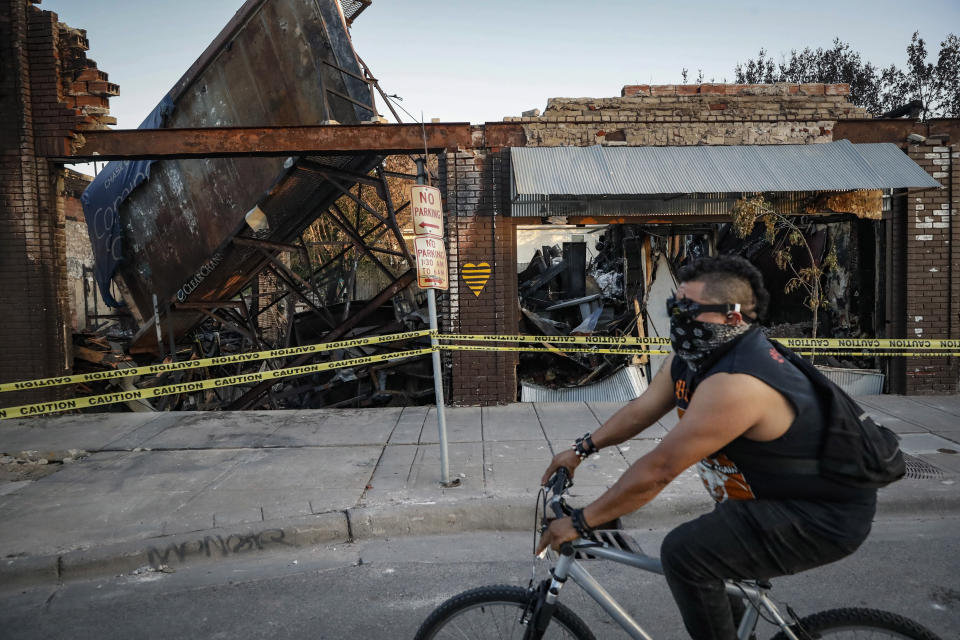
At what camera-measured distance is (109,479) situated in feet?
19.1

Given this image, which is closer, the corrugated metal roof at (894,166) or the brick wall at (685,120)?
the corrugated metal roof at (894,166)

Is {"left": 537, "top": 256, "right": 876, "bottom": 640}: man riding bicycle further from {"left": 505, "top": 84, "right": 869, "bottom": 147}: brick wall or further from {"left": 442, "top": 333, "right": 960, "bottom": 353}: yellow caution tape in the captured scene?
{"left": 505, "top": 84, "right": 869, "bottom": 147}: brick wall

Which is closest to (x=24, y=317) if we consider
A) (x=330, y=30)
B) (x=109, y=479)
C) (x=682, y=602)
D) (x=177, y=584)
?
(x=109, y=479)

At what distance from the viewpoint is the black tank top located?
194cm

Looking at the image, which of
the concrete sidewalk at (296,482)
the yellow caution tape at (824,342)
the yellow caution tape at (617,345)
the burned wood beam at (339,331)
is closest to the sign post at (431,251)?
the concrete sidewalk at (296,482)

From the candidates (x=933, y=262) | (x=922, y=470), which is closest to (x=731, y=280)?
(x=922, y=470)

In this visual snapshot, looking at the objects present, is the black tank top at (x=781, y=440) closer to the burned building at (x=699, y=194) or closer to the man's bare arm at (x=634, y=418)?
the man's bare arm at (x=634, y=418)

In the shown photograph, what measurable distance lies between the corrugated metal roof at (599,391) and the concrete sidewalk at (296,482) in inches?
36.7

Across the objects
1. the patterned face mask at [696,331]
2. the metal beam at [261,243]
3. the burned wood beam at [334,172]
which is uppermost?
the burned wood beam at [334,172]

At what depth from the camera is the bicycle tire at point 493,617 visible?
223cm

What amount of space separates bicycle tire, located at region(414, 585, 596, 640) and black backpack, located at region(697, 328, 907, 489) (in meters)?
0.88

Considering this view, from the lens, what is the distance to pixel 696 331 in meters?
2.13

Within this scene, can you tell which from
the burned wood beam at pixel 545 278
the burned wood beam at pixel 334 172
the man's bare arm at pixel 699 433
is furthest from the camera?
the burned wood beam at pixel 545 278

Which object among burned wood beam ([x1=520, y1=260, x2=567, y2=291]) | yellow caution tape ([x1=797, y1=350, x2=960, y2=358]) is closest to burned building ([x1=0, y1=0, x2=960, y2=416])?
yellow caution tape ([x1=797, y1=350, x2=960, y2=358])
